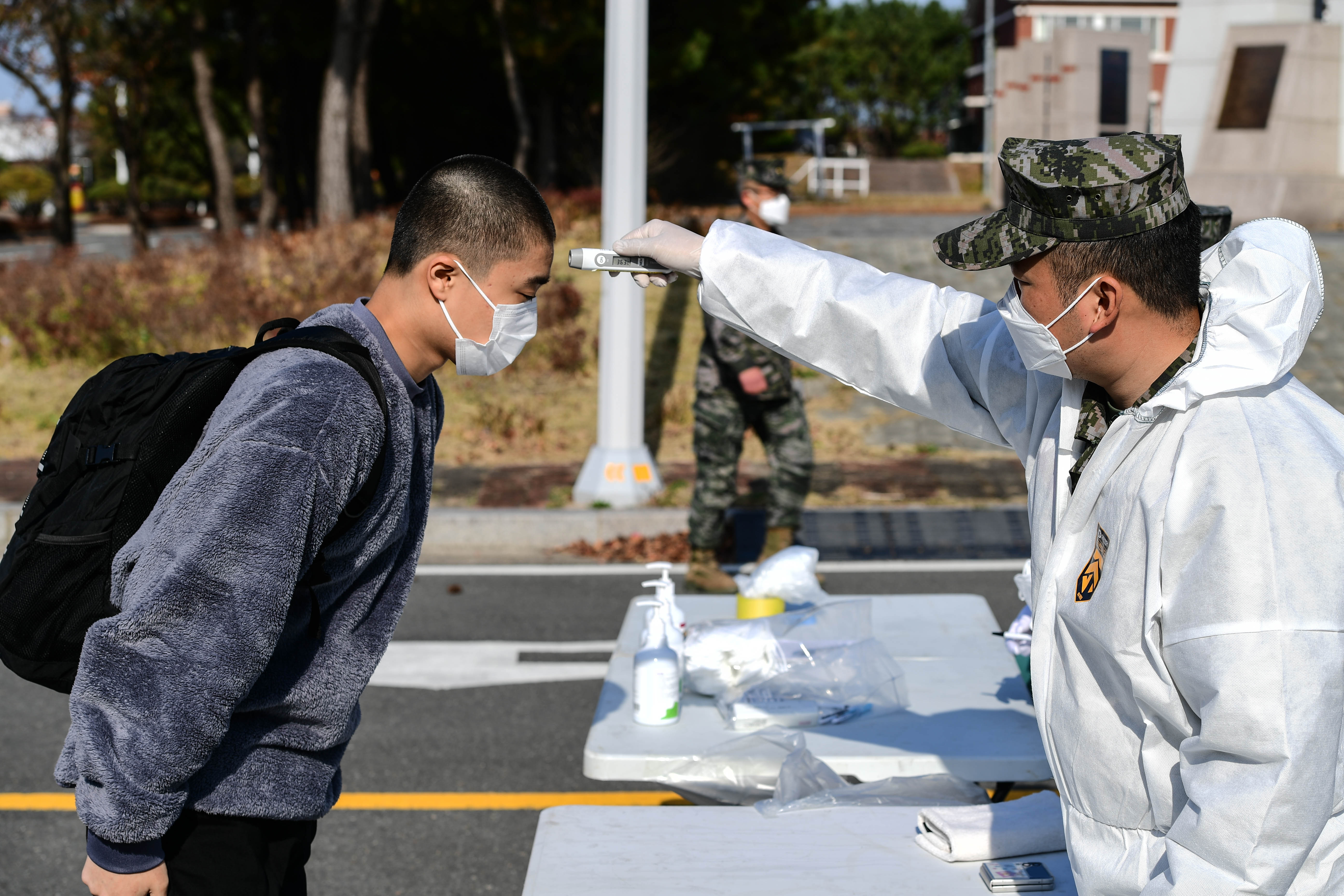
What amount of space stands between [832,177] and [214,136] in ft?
81.0

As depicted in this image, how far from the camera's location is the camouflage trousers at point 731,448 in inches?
265

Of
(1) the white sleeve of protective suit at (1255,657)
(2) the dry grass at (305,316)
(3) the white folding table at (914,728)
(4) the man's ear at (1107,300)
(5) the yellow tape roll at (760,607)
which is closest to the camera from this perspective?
(1) the white sleeve of protective suit at (1255,657)

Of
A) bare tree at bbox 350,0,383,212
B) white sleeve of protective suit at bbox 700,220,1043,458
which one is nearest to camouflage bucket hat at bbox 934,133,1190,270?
white sleeve of protective suit at bbox 700,220,1043,458

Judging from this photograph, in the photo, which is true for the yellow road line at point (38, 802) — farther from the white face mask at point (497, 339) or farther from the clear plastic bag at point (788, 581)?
the white face mask at point (497, 339)

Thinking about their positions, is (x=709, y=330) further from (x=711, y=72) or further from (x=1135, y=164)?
(x=711, y=72)

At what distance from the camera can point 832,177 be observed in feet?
141

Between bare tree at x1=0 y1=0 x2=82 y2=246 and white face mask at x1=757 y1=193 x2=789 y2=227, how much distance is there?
18885 mm

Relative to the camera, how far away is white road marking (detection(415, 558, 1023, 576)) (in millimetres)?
7434

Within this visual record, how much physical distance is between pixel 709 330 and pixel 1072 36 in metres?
20.5

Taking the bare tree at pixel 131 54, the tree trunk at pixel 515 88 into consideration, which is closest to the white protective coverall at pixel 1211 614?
the tree trunk at pixel 515 88

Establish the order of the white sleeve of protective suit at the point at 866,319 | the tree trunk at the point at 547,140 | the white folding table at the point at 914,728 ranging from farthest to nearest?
the tree trunk at the point at 547,140, the white folding table at the point at 914,728, the white sleeve of protective suit at the point at 866,319

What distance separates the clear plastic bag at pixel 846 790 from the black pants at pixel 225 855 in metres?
0.97

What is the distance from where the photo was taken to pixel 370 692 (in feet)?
18.0

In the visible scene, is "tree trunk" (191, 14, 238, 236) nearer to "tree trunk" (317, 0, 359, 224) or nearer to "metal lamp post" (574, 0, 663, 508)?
"tree trunk" (317, 0, 359, 224)
